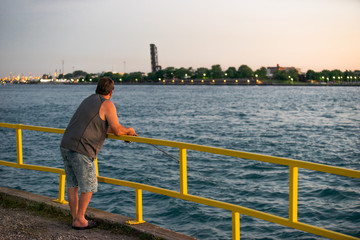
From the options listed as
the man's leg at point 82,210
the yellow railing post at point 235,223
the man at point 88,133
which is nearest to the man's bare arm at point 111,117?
the man at point 88,133

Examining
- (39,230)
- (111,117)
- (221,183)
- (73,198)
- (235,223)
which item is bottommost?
(221,183)

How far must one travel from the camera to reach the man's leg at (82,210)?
4797mm

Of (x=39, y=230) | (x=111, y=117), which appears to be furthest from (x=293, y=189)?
(x=39, y=230)

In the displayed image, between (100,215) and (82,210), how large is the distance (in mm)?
584

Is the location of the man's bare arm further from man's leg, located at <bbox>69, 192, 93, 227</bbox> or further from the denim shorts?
man's leg, located at <bbox>69, 192, 93, 227</bbox>

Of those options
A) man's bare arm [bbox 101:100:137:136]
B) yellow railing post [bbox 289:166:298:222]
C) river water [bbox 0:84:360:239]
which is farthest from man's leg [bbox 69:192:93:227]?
yellow railing post [bbox 289:166:298:222]

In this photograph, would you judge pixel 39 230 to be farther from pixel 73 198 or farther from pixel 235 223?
pixel 235 223

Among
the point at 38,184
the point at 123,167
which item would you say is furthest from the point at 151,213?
the point at 123,167

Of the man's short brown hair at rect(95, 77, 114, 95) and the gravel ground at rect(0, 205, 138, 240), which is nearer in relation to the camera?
the man's short brown hair at rect(95, 77, 114, 95)

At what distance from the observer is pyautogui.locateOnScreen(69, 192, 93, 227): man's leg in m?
4.80

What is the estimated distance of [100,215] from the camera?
5445mm

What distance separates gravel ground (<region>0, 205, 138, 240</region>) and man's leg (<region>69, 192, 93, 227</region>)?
0.10 m

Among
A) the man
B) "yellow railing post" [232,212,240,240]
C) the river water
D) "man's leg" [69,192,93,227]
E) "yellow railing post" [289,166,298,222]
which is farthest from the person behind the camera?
the river water

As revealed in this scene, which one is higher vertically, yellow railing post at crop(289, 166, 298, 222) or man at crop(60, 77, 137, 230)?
man at crop(60, 77, 137, 230)
